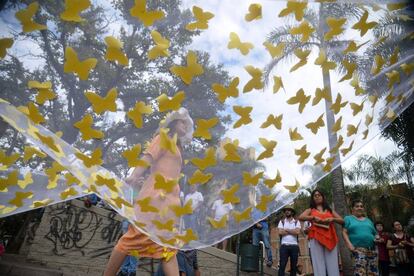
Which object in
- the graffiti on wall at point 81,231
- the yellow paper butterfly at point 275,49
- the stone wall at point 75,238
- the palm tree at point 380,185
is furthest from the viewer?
the palm tree at point 380,185

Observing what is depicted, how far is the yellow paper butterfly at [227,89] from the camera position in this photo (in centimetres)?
131

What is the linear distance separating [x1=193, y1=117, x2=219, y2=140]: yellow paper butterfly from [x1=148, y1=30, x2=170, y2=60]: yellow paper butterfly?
11.9 inches

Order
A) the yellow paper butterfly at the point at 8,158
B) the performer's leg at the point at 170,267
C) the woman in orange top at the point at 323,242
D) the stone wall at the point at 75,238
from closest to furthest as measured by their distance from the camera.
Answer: the yellow paper butterfly at the point at 8,158 < the performer's leg at the point at 170,267 < the woman in orange top at the point at 323,242 < the stone wall at the point at 75,238

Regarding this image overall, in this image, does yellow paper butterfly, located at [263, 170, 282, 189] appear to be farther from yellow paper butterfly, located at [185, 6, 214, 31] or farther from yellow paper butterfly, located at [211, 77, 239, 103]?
yellow paper butterfly, located at [185, 6, 214, 31]

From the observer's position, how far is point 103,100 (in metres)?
1.21

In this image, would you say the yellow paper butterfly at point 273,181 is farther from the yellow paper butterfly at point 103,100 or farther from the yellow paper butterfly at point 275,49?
the yellow paper butterfly at point 103,100

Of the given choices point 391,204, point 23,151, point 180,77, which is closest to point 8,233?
point 23,151

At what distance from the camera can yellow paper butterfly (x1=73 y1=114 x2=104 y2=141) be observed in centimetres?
124

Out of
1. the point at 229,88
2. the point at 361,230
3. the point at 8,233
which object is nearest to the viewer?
the point at 229,88

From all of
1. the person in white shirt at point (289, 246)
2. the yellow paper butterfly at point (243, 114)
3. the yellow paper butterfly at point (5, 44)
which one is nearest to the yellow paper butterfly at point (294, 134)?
the yellow paper butterfly at point (243, 114)

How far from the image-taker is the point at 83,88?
1.22 meters

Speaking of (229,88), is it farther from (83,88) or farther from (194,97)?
(83,88)

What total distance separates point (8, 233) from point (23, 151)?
29.8ft

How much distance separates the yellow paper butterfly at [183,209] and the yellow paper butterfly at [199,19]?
713mm
